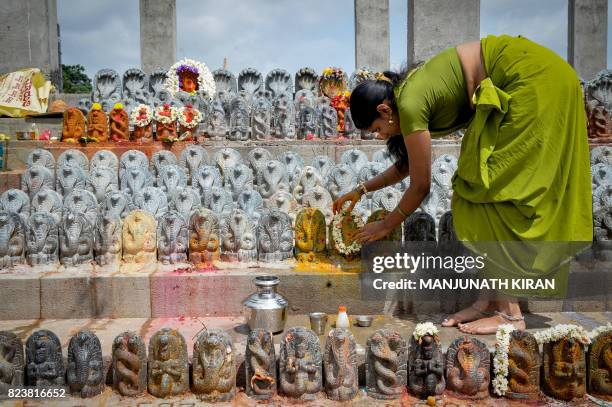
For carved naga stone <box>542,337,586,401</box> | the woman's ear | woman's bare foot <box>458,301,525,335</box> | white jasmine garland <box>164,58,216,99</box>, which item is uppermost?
white jasmine garland <box>164,58,216,99</box>

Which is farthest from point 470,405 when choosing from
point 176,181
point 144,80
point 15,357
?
point 144,80

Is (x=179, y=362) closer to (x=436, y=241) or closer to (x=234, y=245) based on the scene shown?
(x=234, y=245)

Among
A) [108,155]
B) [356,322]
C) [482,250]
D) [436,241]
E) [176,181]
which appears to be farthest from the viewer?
[108,155]

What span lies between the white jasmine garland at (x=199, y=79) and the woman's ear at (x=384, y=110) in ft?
29.0

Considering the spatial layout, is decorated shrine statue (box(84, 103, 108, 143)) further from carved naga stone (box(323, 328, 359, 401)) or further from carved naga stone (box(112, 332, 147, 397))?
→ carved naga stone (box(323, 328, 359, 401))

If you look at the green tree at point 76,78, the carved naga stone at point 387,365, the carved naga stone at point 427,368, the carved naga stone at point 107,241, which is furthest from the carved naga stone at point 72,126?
the green tree at point 76,78

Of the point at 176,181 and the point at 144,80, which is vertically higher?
the point at 144,80

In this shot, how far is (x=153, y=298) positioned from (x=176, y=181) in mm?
2446

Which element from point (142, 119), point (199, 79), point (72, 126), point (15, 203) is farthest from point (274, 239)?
point (199, 79)

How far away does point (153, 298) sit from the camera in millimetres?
3451

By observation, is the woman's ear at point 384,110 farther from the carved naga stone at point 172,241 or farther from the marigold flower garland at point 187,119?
the marigold flower garland at point 187,119

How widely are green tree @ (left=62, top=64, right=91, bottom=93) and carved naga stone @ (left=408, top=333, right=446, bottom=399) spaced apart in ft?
101

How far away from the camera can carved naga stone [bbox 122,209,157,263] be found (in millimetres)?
3715

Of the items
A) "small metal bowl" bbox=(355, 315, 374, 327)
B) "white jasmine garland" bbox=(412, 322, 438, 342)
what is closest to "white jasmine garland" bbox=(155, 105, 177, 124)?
"small metal bowl" bbox=(355, 315, 374, 327)
